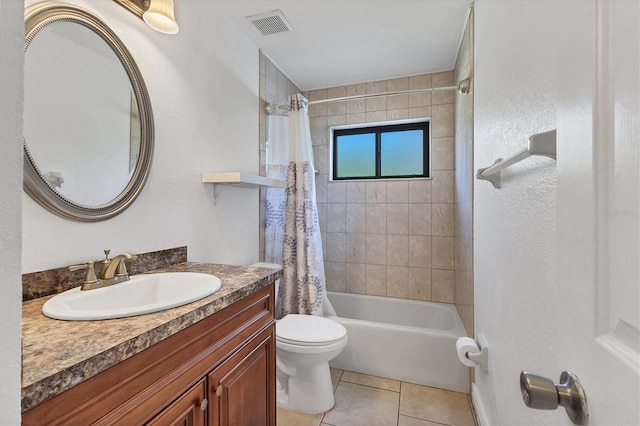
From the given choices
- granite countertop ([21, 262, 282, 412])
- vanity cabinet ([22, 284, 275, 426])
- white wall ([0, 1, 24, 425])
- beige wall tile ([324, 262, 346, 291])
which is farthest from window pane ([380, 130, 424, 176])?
white wall ([0, 1, 24, 425])

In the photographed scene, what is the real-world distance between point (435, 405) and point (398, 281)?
1.07 m

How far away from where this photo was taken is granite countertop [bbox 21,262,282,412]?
504 mm

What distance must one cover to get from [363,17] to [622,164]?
1.95 m

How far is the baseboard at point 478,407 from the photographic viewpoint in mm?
1482

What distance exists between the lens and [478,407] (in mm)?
1611

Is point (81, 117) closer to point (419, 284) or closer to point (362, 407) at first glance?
point (362, 407)

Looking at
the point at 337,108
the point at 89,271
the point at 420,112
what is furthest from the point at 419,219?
the point at 89,271

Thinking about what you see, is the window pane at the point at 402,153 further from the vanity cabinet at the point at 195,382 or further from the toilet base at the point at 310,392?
the vanity cabinet at the point at 195,382

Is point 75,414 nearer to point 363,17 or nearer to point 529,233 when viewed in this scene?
point 529,233

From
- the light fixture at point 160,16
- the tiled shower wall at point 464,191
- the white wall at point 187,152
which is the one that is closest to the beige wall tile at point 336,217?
the white wall at point 187,152

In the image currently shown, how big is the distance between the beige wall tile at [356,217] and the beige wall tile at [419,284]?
609mm

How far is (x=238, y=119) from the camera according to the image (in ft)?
6.57

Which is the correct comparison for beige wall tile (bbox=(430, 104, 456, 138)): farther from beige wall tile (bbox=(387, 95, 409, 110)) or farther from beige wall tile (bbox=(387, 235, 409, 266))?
beige wall tile (bbox=(387, 235, 409, 266))

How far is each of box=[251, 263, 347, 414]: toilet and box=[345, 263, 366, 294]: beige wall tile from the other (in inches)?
40.3
